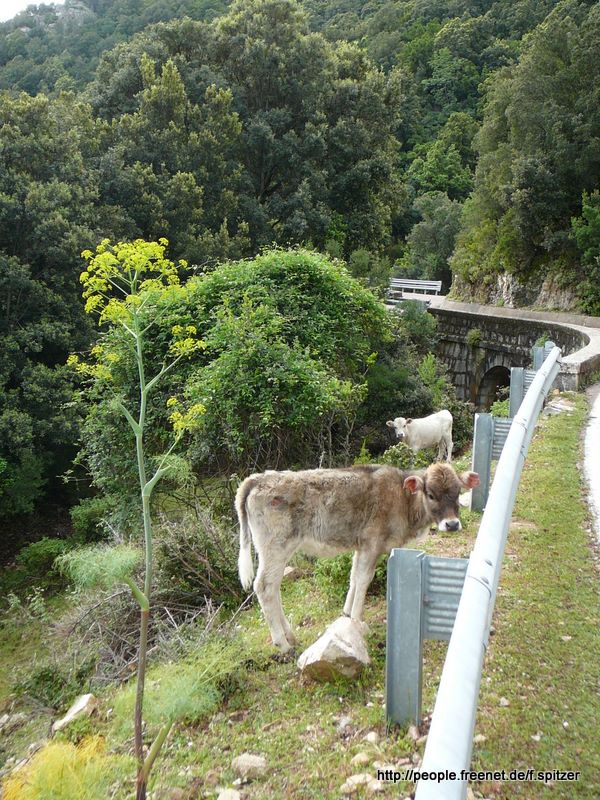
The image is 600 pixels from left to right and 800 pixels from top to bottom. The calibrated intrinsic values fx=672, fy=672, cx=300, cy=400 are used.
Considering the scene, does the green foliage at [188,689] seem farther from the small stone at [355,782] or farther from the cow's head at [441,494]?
the cow's head at [441,494]

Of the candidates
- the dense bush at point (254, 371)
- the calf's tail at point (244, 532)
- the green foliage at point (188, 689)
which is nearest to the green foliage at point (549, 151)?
the dense bush at point (254, 371)

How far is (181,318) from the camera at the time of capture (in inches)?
538

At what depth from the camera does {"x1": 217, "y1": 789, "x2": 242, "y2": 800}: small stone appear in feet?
12.8

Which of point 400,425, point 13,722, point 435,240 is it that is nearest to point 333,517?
point 13,722

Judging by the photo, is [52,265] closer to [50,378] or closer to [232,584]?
[50,378]

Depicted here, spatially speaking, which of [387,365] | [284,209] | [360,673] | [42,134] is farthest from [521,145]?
[360,673]

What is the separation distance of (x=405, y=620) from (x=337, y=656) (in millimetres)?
1263

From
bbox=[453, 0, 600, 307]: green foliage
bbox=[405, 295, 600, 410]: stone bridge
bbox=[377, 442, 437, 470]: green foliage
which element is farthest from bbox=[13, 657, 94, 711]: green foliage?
bbox=[453, 0, 600, 307]: green foliage

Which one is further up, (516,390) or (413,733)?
(516,390)

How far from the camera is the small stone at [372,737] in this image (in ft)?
13.1

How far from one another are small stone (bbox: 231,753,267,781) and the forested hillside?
456 inches

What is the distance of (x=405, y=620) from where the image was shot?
12.3 feet

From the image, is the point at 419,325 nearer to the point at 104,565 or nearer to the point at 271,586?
the point at 271,586

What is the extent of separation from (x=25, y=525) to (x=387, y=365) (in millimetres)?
12467
